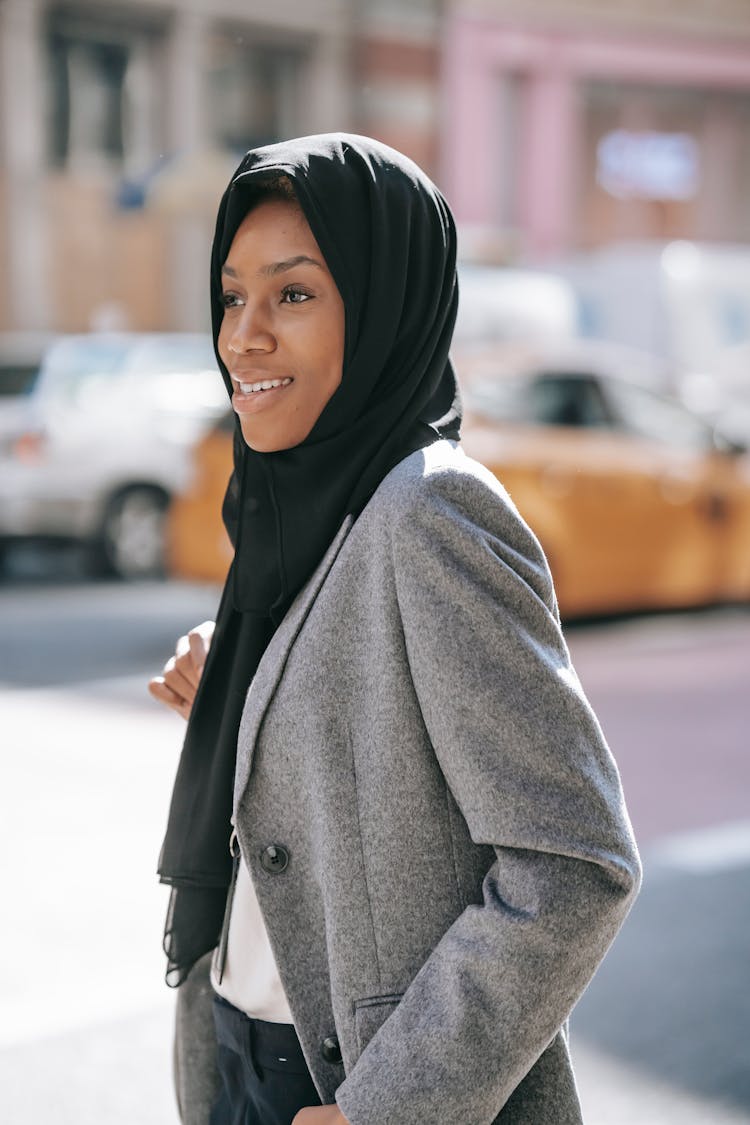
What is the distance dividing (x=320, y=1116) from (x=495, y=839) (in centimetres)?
36

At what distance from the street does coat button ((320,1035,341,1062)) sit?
6.43 ft

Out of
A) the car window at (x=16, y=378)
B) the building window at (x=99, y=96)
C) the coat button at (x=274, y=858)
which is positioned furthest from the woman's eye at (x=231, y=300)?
the building window at (x=99, y=96)

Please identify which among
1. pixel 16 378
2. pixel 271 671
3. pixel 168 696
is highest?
pixel 271 671

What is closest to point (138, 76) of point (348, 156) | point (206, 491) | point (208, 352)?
point (208, 352)

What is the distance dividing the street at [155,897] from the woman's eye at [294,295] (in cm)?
233

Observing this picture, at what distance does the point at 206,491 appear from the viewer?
8.91 metres

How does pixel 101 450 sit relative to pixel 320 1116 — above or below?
below

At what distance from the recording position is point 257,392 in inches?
68.9

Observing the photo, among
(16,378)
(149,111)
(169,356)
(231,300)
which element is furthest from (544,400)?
(149,111)

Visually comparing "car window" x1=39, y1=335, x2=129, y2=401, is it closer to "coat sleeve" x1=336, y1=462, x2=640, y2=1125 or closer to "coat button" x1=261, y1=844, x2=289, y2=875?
"coat button" x1=261, y1=844, x2=289, y2=875

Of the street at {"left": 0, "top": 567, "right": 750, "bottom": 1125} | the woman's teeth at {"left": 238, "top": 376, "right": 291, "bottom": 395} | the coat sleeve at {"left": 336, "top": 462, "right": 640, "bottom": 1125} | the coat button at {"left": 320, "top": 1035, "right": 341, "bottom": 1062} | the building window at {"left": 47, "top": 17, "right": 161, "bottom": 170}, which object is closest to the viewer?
the coat sleeve at {"left": 336, "top": 462, "right": 640, "bottom": 1125}

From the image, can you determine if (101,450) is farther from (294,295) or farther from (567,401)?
(294,295)

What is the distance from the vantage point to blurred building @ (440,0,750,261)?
24.8 metres

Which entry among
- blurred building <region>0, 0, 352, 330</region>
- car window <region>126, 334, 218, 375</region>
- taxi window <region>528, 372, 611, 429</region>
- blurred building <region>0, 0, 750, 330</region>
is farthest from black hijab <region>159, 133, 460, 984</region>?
blurred building <region>0, 0, 352, 330</region>
